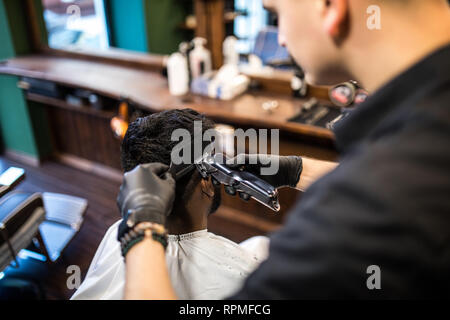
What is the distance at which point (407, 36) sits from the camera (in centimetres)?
66

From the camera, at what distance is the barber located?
1.85 ft

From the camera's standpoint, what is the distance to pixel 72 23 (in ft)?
14.2

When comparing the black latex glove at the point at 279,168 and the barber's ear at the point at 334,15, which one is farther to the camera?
the black latex glove at the point at 279,168

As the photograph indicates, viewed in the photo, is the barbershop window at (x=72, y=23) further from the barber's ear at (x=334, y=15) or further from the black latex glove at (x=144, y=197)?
the barber's ear at (x=334, y=15)

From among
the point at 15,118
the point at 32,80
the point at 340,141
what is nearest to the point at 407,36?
the point at 340,141

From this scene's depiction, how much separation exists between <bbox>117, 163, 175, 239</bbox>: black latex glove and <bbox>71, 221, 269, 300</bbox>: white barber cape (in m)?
0.34

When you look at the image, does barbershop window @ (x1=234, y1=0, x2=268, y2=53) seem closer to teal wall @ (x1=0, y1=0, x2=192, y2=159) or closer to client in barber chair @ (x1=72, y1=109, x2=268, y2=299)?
teal wall @ (x1=0, y1=0, x2=192, y2=159)

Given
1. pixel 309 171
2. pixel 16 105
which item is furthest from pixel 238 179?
pixel 16 105

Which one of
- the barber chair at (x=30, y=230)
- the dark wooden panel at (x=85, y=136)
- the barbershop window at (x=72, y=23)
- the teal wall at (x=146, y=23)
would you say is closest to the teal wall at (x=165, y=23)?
the teal wall at (x=146, y=23)

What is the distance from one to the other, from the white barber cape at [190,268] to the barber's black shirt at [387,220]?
0.63 metres

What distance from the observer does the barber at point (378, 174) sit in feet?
1.85

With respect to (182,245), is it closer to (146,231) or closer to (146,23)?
(146,231)

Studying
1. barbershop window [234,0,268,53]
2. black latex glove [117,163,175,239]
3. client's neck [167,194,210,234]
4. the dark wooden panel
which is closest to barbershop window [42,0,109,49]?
the dark wooden panel

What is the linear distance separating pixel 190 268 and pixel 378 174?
861 millimetres
